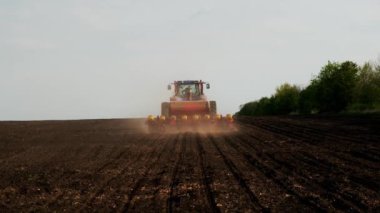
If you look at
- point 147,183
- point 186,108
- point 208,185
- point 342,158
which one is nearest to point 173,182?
point 147,183

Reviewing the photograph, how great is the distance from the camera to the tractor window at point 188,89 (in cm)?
2819

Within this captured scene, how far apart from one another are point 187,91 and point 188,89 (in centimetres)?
12

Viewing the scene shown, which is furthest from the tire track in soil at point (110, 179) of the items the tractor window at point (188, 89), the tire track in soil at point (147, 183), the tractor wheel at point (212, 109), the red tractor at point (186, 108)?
the tractor window at point (188, 89)

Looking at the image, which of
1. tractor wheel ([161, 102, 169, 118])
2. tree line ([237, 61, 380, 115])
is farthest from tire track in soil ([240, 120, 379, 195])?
tree line ([237, 61, 380, 115])

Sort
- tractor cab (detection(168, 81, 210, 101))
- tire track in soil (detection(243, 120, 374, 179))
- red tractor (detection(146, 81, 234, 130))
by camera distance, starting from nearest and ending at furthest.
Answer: tire track in soil (detection(243, 120, 374, 179))
red tractor (detection(146, 81, 234, 130))
tractor cab (detection(168, 81, 210, 101))

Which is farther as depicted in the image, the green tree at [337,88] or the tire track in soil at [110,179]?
the green tree at [337,88]

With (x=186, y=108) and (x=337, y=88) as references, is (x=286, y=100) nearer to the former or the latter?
(x=337, y=88)

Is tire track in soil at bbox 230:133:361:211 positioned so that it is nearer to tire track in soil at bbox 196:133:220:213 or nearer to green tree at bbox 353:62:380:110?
tire track in soil at bbox 196:133:220:213

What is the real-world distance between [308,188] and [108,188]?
3673 millimetres

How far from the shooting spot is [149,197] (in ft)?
28.6

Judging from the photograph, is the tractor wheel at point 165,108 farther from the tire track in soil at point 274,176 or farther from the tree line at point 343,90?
the tree line at point 343,90

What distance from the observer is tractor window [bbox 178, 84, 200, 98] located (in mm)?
28188

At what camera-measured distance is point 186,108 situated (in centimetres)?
2777

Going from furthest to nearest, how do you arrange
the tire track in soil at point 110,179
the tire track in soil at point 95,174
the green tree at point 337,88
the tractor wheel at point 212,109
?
the green tree at point 337,88, the tractor wheel at point 212,109, the tire track in soil at point 95,174, the tire track in soil at point 110,179
